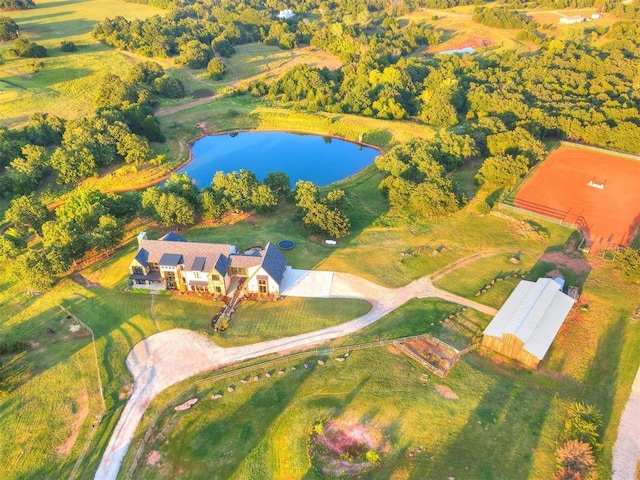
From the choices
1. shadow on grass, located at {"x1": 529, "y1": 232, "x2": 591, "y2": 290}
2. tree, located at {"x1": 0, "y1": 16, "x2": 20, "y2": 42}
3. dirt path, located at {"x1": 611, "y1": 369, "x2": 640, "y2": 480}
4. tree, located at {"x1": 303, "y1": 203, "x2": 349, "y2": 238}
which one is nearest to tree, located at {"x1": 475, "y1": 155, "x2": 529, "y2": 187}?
shadow on grass, located at {"x1": 529, "y1": 232, "x2": 591, "y2": 290}

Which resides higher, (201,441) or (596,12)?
(596,12)

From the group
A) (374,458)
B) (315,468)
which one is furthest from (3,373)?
(374,458)

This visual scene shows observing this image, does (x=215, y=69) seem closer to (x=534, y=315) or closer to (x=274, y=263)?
(x=274, y=263)

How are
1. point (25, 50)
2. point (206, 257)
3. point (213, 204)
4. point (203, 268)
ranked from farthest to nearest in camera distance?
point (25, 50) < point (213, 204) < point (206, 257) < point (203, 268)

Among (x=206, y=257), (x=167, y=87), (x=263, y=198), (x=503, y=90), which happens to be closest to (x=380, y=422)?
(x=206, y=257)

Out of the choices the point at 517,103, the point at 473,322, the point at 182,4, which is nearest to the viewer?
the point at 473,322

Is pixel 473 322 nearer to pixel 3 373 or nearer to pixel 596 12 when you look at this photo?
pixel 3 373
